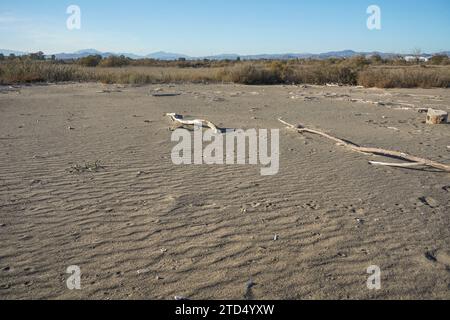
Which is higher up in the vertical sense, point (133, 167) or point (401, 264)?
point (133, 167)

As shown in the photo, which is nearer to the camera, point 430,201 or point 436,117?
point 430,201

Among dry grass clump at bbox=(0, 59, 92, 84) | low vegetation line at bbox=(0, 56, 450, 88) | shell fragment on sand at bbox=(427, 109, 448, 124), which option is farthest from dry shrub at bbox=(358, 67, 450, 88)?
dry grass clump at bbox=(0, 59, 92, 84)

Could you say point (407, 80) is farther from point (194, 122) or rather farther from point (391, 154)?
point (391, 154)

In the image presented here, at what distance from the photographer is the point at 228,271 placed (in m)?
4.23

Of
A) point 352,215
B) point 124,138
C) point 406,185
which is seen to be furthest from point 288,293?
point 124,138

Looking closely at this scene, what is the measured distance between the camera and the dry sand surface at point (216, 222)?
4.04m

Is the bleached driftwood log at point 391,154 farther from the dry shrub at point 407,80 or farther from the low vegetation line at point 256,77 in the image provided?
the low vegetation line at point 256,77

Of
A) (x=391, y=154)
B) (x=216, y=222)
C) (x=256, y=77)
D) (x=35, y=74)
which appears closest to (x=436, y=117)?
(x=391, y=154)

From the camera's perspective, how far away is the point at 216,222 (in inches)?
211

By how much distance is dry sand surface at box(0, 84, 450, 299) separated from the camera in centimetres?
404

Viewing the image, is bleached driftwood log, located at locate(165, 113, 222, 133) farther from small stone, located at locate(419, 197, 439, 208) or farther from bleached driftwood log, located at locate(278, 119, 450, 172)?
small stone, located at locate(419, 197, 439, 208)

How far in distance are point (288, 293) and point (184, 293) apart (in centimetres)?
91

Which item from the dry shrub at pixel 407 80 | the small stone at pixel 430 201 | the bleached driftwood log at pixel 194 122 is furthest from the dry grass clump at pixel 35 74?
the small stone at pixel 430 201
